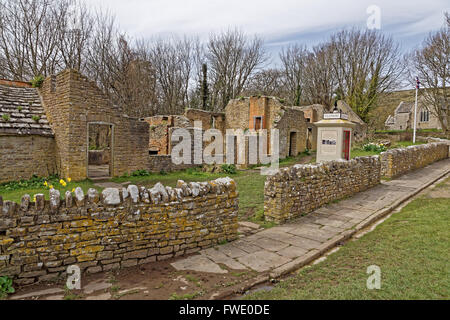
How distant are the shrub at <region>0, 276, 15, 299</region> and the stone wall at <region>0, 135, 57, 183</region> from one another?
8.81 metres

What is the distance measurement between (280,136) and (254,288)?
18.0 m

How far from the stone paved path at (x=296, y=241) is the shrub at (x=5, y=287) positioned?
6.91 feet

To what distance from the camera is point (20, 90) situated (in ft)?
40.7

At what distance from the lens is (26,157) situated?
10656mm

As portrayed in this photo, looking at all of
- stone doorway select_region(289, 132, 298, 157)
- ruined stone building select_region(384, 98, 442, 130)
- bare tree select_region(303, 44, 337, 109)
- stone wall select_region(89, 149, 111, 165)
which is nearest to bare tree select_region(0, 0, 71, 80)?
stone wall select_region(89, 149, 111, 165)

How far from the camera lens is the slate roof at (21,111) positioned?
1030cm

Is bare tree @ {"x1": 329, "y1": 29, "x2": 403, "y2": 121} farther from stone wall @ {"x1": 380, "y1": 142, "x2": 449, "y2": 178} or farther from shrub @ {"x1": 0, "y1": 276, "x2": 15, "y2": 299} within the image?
shrub @ {"x1": 0, "y1": 276, "x2": 15, "y2": 299}

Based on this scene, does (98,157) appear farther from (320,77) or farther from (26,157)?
(320,77)

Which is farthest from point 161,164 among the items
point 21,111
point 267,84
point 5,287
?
point 267,84

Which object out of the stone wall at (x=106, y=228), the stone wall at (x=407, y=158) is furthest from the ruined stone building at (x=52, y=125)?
the stone wall at (x=407, y=158)

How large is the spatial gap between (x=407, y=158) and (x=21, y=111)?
17973 mm

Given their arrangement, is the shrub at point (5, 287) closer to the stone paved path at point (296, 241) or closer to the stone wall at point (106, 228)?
the stone wall at point (106, 228)

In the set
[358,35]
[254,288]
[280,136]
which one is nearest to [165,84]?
[280,136]

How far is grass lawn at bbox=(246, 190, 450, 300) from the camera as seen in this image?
3.34m
